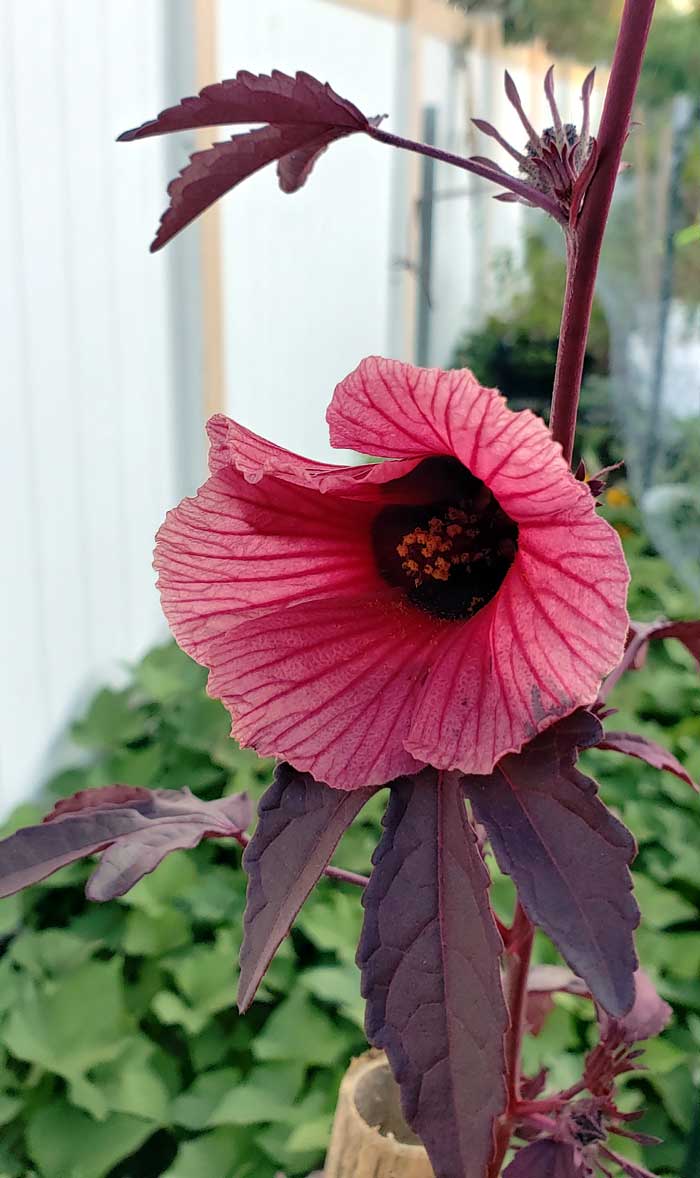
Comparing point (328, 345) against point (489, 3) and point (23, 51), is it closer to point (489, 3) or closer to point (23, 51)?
point (23, 51)

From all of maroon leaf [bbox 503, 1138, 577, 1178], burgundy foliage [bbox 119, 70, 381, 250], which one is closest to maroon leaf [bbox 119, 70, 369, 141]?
burgundy foliage [bbox 119, 70, 381, 250]

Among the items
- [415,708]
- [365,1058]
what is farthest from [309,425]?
[415,708]

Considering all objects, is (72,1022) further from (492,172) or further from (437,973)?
(492,172)

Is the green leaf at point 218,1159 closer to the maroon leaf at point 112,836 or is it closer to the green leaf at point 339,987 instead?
the green leaf at point 339,987

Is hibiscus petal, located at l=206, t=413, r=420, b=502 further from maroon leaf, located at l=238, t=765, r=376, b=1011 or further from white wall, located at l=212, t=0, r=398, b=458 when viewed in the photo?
white wall, located at l=212, t=0, r=398, b=458

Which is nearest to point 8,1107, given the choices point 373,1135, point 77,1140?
point 77,1140

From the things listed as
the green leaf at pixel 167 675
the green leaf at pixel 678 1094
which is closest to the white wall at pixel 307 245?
the green leaf at pixel 167 675
